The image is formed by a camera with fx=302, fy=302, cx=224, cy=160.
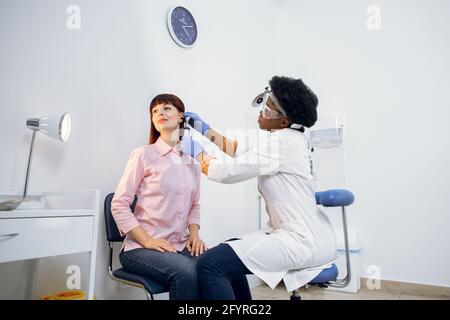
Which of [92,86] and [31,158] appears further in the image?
[92,86]

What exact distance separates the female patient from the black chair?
0.02 m

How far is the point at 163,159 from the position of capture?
147cm

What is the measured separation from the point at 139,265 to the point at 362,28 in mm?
2876

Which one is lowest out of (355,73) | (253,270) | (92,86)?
(253,270)

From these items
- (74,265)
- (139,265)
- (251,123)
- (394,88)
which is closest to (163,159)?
(139,265)

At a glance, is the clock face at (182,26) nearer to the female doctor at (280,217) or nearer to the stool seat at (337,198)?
the female doctor at (280,217)

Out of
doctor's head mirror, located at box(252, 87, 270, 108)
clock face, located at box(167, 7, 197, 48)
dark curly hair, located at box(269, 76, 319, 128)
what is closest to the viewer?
dark curly hair, located at box(269, 76, 319, 128)

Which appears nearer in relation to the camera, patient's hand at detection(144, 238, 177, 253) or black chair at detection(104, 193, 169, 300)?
black chair at detection(104, 193, 169, 300)

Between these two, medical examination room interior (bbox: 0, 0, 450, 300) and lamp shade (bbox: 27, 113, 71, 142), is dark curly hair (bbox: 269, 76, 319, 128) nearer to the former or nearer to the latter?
medical examination room interior (bbox: 0, 0, 450, 300)

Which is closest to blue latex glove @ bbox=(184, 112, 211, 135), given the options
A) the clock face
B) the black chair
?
the black chair

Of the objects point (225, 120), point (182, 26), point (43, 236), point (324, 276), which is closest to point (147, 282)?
point (43, 236)

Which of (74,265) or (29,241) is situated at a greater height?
(29,241)

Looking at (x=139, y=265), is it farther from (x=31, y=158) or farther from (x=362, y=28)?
(x=362, y=28)

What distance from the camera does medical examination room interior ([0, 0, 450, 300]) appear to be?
3.98ft
